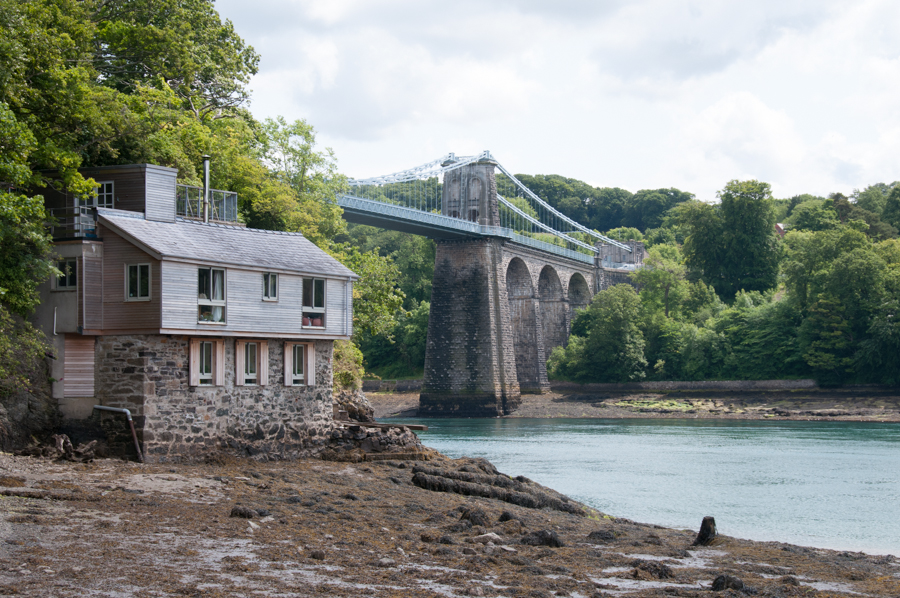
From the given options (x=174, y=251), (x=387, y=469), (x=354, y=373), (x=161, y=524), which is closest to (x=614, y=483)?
(x=354, y=373)

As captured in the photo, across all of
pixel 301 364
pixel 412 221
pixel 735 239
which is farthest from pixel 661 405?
pixel 301 364

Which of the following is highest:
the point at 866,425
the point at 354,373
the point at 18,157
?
the point at 18,157

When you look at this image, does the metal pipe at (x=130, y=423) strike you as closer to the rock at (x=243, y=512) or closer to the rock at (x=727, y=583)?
the rock at (x=243, y=512)

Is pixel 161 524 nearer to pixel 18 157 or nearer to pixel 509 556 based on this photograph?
pixel 509 556

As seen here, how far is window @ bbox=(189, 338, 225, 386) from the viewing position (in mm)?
17744

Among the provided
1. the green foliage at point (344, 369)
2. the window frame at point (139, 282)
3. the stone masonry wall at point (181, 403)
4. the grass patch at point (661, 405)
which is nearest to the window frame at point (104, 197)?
the window frame at point (139, 282)

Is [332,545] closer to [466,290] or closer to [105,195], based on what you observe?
[105,195]

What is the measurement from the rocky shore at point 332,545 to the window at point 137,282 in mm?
2971

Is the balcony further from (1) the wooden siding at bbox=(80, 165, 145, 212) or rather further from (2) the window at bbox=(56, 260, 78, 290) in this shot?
(2) the window at bbox=(56, 260, 78, 290)

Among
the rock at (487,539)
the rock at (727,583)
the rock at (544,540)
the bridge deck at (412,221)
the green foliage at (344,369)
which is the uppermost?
the bridge deck at (412,221)

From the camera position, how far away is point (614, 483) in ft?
91.1

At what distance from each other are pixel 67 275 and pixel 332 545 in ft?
27.8

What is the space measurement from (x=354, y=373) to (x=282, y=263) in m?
8.99

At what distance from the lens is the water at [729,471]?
21375 mm
